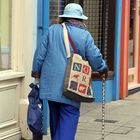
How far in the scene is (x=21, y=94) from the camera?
6883 millimetres

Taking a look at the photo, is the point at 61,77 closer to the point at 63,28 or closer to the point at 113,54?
the point at 63,28

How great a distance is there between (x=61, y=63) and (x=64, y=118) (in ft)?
2.01

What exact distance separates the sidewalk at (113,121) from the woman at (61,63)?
1.64 meters

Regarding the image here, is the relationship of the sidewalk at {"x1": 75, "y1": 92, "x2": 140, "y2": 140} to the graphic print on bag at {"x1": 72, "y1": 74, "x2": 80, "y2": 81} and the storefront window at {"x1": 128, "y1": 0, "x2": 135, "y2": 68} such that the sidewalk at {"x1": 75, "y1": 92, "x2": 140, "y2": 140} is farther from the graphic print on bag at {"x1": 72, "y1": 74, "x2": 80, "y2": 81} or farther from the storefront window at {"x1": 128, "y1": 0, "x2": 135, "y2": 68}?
the graphic print on bag at {"x1": 72, "y1": 74, "x2": 80, "y2": 81}

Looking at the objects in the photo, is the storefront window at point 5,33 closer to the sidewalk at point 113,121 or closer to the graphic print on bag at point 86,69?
the sidewalk at point 113,121

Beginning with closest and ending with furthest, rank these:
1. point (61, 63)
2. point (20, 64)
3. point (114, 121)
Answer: point (61, 63)
point (20, 64)
point (114, 121)

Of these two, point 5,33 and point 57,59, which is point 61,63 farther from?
point 5,33

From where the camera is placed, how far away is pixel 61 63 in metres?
5.46

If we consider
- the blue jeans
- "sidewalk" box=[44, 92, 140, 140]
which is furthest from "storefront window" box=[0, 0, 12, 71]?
the blue jeans

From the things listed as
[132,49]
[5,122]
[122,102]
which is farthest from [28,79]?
[132,49]

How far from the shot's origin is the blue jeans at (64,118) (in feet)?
18.2

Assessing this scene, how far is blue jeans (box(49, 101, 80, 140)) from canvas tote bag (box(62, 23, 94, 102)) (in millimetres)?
164

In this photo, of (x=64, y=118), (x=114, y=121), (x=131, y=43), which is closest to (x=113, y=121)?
(x=114, y=121)

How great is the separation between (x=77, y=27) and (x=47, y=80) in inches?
26.5
